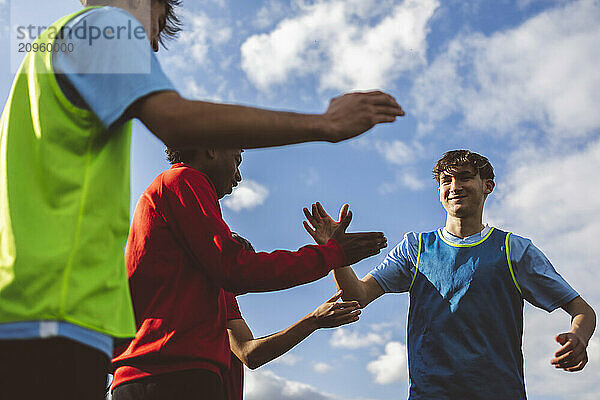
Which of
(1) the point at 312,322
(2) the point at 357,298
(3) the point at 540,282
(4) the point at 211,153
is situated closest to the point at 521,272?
(3) the point at 540,282

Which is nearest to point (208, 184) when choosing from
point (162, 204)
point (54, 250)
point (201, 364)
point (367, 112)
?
point (162, 204)

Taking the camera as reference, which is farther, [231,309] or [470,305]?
[470,305]

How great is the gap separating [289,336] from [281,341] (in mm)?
55

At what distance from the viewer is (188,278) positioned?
258 cm

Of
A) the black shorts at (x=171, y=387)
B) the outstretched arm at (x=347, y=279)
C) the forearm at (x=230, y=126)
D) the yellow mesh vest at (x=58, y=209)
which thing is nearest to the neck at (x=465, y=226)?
the outstretched arm at (x=347, y=279)

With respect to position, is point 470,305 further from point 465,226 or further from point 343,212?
point 343,212

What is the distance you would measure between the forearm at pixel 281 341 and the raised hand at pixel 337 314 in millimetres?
49

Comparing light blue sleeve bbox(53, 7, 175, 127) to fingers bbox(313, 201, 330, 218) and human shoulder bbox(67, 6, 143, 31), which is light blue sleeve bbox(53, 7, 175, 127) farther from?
fingers bbox(313, 201, 330, 218)

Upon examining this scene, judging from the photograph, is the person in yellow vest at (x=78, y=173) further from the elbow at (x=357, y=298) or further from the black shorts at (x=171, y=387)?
the elbow at (x=357, y=298)

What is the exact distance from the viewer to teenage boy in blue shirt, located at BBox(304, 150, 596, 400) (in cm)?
422

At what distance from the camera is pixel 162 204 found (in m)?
2.68

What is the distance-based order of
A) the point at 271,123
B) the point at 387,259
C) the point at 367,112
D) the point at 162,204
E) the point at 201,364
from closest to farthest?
the point at 271,123, the point at 367,112, the point at 201,364, the point at 162,204, the point at 387,259

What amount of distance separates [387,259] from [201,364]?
2.68 metres

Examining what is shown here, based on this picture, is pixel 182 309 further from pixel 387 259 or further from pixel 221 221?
pixel 387 259
